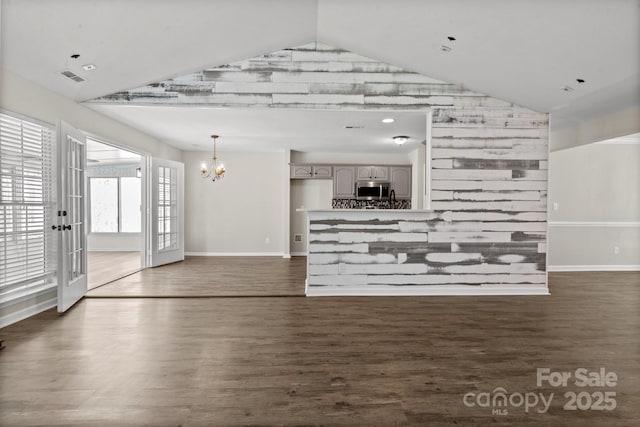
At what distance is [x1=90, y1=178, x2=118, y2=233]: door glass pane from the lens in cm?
907

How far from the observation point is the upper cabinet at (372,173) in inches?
311

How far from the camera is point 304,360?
8.29ft

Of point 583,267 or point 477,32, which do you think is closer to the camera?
point 477,32

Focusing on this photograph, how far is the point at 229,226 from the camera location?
806 cm

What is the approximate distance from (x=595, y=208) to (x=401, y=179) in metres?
3.72

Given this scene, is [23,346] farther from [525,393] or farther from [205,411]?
[525,393]

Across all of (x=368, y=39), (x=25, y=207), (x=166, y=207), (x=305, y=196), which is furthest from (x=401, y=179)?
(x=25, y=207)

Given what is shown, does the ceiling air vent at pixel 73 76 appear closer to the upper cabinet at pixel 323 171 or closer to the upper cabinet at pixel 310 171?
the upper cabinet at pixel 310 171

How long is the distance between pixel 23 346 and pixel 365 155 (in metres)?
6.91

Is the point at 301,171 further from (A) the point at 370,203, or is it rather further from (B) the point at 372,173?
(A) the point at 370,203

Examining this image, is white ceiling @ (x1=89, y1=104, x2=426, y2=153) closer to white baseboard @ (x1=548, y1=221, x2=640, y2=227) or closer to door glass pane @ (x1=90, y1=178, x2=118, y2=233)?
white baseboard @ (x1=548, y1=221, x2=640, y2=227)

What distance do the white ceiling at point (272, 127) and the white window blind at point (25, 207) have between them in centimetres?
102

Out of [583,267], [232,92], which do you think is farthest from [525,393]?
[583,267]

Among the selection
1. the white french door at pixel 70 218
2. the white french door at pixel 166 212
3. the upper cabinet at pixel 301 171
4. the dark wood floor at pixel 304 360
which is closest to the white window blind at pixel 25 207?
the white french door at pixel 70 218
